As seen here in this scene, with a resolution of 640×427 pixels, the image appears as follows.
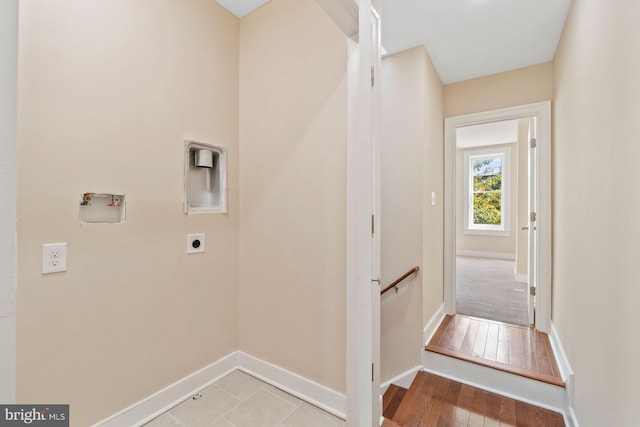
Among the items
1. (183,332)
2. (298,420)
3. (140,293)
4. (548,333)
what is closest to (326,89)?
(140,293)

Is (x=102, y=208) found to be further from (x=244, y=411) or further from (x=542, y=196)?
(x=542, y=196)

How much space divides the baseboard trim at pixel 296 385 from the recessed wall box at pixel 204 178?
1120 mm

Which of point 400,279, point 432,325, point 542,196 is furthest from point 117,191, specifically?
point 542,196

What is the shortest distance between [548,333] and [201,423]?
296 centimetres

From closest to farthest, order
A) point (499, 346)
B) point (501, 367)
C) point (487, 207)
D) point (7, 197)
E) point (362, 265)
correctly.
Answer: point (7, 197) < point (362, 265) < point (501, 367) < point (499, 346) < point (487, 207)

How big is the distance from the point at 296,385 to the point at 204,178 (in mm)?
1513

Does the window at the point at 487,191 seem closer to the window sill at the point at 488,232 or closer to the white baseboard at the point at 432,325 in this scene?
the window sill at the point at 488,232

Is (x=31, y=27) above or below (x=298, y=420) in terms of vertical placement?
above

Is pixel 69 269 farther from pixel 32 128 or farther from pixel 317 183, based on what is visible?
pixel 317 183

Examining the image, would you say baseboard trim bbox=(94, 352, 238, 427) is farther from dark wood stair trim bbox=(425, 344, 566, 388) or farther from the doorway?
the doorway

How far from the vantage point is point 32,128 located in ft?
3.94

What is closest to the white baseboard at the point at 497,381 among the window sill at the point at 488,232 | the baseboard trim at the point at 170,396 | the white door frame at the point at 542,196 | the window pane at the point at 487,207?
the white door frame at the point at 542,196

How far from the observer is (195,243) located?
1813 mm

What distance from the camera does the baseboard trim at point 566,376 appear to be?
170 centimetres
